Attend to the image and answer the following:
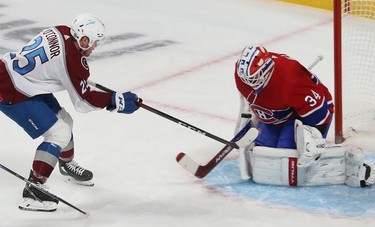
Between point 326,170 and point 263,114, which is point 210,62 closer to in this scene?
point 263,114

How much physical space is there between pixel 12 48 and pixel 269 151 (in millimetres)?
2465

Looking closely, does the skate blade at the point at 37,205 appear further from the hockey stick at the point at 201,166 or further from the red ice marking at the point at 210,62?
the red ice marking at the point at 210,62

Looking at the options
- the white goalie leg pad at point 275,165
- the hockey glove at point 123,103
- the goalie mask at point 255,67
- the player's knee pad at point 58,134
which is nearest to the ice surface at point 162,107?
the white goalie leg pad at point 275,165

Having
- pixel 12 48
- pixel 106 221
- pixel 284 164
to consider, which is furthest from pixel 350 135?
pixel 12 48

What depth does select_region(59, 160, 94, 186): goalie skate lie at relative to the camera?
155 inches

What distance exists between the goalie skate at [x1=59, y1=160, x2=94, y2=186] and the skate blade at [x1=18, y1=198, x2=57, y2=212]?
30 centimetres

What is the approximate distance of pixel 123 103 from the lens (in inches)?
147

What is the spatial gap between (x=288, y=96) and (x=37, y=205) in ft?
3.50

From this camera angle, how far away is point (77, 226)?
3.56 meters

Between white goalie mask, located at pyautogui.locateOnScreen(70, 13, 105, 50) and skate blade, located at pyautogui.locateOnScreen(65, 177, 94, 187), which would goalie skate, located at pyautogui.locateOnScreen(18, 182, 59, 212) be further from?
white goalie mask, located at pyautogui.locateOnScreen(70, 13, 105, 50)

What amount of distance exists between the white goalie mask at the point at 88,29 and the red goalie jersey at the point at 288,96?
581 millimetres

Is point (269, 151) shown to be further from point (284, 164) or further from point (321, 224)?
point (321, 224)

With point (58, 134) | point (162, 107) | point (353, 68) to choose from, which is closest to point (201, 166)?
point (58, 134)

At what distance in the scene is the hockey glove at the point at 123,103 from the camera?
A: 12.2ft
